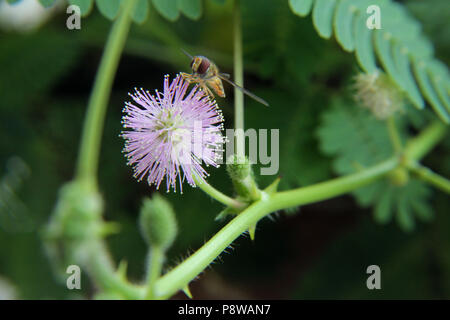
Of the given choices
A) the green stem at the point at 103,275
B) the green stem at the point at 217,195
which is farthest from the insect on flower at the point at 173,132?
the green stem at the point at 103,275

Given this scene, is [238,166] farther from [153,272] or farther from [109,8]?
[109,8]

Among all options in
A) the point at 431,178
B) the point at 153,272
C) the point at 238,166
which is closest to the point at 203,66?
the point at 238,166

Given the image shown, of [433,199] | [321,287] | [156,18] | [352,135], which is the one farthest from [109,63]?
[433,199]

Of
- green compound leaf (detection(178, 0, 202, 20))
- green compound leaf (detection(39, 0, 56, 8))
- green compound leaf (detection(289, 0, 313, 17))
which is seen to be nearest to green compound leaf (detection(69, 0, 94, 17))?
green compound leaf (detection(39, 0, 56, 8))

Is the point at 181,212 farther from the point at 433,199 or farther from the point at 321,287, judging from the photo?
the point at 433,199

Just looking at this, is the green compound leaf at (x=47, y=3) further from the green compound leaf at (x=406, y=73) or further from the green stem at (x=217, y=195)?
the green compound leaf at (x=406, y=73)

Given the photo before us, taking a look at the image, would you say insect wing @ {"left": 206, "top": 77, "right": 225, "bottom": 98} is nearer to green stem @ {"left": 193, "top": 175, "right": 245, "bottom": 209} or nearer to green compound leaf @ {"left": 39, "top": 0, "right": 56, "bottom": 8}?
green stem @ {"left": 193, "top": 175, "right": 245, "bottom": 209}
